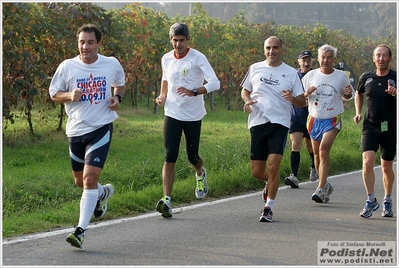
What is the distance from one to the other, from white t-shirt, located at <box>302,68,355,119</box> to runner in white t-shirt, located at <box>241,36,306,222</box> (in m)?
1.58

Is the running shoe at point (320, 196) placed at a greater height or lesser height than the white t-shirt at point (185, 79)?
lesser

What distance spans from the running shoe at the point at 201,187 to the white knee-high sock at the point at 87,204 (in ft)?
9.50

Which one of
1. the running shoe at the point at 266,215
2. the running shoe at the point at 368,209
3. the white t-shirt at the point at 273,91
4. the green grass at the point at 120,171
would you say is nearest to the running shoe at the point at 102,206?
the green grass at the point at 120,171

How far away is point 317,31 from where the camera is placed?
1631 inches

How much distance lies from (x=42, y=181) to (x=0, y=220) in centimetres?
313

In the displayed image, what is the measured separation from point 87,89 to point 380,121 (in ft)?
11.7

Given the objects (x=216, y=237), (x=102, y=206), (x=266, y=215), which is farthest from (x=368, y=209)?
(x=102, y=206)

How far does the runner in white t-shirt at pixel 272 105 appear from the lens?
9883mm

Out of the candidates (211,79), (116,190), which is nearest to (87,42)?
(211,79)

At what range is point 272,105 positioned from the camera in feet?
32.7

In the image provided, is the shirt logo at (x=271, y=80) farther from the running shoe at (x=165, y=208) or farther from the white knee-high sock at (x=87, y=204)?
the white knee-high sock at (x=87, y=204)

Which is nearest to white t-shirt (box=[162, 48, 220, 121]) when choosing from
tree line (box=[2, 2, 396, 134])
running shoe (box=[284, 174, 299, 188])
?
running shoe (box=[284, 174, 299, 188])

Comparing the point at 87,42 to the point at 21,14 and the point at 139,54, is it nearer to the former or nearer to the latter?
the point at 21,14

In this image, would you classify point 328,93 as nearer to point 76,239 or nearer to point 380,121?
point 380,121
